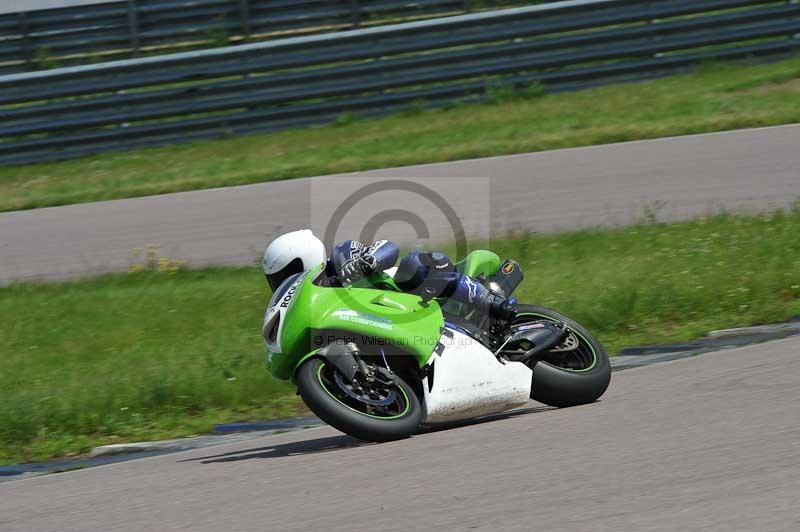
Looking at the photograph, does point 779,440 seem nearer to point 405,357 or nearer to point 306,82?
point 405,357

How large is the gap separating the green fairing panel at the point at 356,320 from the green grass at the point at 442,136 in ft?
27.7

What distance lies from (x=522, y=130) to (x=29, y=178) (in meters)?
6.84

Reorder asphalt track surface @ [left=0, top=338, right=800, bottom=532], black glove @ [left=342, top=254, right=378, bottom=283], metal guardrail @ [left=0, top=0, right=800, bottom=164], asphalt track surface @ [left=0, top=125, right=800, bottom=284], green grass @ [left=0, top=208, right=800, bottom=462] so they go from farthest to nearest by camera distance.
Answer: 1. metal guardrail @ [left=0, top=0, right=800, bottom=164]
2. asphalt track surface @ [left=0, top=125, right=800, bottom=284]
3. green grass @ [left=0, top=208, right=800, bottom=462]
4. black glove @ [left=342, top=254, right=378, bottom=283]
5. asphalt track surface @ [left=0, top=338, right=800, bottom=532]

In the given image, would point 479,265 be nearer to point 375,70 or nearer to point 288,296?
point 288,296

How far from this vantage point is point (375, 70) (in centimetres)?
1664

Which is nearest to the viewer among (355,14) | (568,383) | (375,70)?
(568,383)

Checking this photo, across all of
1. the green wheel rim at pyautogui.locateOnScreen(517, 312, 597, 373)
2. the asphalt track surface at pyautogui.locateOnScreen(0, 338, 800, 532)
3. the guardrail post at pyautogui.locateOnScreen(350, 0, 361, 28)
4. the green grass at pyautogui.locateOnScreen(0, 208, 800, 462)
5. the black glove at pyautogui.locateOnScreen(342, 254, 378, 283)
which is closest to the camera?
the asphalt track surface at pyautogui.locateOnScreen(0, 338, 800, 532)

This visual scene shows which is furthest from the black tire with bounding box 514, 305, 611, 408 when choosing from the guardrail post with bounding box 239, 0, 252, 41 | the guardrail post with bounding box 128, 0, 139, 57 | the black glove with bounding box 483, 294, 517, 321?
the guardrail post with bounding box 128, 0, 139, 57

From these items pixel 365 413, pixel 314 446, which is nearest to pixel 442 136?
pixel 314 446

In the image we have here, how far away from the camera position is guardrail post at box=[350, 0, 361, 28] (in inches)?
691

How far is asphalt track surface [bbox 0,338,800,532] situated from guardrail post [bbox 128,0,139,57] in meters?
12.1

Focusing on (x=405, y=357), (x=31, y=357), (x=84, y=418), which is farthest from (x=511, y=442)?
(x=31, y=357)

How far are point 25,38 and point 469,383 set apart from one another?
44.2 feet

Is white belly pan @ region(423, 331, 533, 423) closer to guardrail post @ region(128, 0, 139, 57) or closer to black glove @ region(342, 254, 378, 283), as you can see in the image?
black glove @ region(342, 254, 378, 283)
